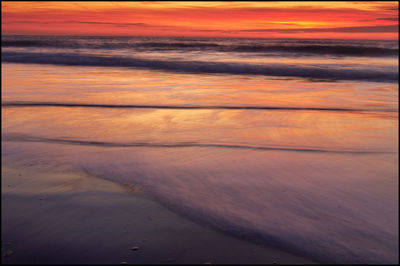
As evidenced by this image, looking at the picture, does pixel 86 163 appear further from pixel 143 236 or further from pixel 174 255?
pixel 174 255

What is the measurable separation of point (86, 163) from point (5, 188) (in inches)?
29.3

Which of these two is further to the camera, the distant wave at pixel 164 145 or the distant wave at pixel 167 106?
the distant wave at pixel 167 106

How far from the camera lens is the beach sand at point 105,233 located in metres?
2.12

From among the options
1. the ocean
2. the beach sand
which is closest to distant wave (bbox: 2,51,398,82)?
the ocean

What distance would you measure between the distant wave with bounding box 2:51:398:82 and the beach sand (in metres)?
10.9

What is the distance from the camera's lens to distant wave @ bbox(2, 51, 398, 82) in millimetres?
13461

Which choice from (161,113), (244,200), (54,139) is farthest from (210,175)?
(161,113)

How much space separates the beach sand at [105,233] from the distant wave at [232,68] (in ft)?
35.8

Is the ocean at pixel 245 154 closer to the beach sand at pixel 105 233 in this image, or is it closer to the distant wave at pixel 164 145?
the distant wave at pixel 164 145

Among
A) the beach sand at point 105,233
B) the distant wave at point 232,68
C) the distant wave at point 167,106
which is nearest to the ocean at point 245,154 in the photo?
the distant wave at point 167,106

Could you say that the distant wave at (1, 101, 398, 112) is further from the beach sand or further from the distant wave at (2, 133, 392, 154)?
the beach sand

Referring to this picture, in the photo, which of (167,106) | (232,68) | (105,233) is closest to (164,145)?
(105,233)

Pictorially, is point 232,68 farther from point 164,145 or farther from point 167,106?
point 164,145

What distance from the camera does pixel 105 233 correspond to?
7.66 ft
